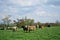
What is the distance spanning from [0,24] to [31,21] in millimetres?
13476

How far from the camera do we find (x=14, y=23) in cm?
4850

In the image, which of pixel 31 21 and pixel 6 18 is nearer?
pixel 6 18

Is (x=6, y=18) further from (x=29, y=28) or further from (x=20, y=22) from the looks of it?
(x=29, y=28)

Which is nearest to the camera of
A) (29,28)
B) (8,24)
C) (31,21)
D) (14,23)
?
(29,28)

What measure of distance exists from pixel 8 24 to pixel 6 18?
3180 mm

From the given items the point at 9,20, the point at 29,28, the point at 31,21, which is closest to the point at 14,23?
the point at 9,20

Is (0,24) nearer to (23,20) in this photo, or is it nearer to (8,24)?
(8,24)

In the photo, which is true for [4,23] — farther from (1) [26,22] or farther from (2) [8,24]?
(1) [26,22]

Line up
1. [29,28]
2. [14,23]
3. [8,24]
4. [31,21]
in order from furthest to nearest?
[31,21] < [14,23] < [8,24] < [29,28]

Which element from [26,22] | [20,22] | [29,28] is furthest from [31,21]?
[29,28]

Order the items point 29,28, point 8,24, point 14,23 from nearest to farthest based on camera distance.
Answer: point 29,28 → point 8,24 → point 14,23

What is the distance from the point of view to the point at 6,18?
48.0 metres

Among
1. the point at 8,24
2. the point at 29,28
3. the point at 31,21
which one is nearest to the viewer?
the point at 29,28

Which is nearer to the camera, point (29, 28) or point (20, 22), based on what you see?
point (29, 28)
